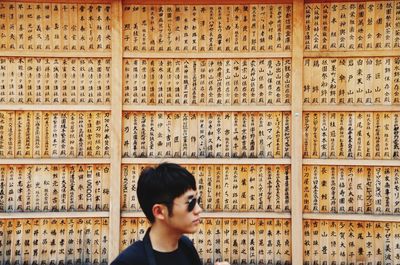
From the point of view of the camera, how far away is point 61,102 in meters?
4.97

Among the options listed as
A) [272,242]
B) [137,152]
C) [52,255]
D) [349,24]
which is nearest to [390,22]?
[349,24]

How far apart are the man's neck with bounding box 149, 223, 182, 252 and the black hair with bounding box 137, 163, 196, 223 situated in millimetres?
87

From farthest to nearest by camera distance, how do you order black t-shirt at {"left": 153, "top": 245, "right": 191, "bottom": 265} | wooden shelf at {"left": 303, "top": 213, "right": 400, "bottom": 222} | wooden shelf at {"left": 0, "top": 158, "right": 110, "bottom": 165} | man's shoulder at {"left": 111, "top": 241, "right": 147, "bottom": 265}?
wooden shelf at {"left": 0, "top": 158, "right": 110, "bottom": 165}
wooden shelf at {"left": 303, "top": 213, "right": 400, "bottom": 222}
black t-shirt at {"left": 153, "top": 245, "right": 191, "bottom": 265}
man's shoulder at {"left": 111, "top": 241, "right": 147, "bottom": 265}

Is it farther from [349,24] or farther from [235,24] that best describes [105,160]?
[349,24]

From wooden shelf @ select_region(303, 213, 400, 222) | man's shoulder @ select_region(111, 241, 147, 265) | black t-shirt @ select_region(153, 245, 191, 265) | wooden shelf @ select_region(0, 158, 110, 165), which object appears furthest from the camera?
wooden shelf @ select_region(0, 158, 110, 165)

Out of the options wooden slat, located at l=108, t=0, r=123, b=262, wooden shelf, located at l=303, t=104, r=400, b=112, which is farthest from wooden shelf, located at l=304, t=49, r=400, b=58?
wooden slat, located at l=108, t=0, r=123, b=262

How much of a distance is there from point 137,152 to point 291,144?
145 cm

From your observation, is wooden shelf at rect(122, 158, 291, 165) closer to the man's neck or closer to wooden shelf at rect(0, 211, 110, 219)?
wooden shelf at rect(0, 211, 110, 219)

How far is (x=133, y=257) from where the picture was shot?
2336 mm

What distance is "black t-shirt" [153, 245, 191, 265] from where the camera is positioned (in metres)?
2.44

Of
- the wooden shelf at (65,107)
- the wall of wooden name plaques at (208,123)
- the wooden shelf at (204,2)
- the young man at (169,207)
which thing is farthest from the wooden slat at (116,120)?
the young man at (169,207)

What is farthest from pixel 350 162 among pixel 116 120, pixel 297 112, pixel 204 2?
pixel 116 120

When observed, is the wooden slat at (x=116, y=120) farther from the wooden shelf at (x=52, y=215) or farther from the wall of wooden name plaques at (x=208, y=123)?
the wooden shelf at (x=52, y=215)

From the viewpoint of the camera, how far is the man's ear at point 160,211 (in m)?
2.53
